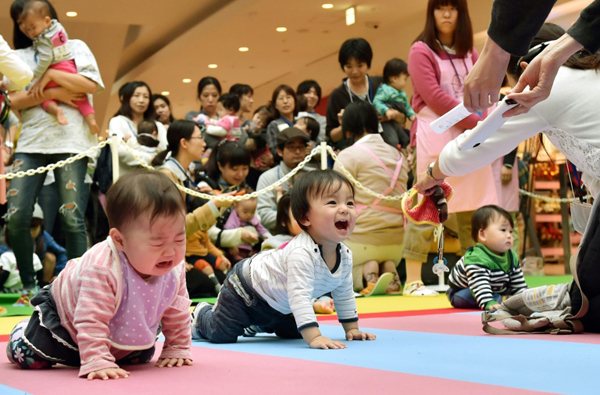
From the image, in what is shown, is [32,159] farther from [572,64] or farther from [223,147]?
[572,64]

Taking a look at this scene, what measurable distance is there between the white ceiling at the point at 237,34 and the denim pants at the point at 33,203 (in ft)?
20.4

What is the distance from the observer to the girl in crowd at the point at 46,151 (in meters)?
4.70

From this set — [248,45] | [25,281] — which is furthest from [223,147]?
[248,45]

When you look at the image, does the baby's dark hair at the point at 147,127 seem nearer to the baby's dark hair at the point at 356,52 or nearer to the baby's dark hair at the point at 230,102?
the baby's dark hair at the point at 230,102

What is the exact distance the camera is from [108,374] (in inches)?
76.5

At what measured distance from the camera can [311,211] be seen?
2746 mm

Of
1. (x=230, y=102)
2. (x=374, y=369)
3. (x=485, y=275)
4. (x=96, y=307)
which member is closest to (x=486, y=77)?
(x=374, y=369)

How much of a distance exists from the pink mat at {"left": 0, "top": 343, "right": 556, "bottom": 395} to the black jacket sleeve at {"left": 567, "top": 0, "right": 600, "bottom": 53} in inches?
31.0

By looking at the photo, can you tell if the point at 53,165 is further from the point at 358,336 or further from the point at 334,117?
the point at 334,117

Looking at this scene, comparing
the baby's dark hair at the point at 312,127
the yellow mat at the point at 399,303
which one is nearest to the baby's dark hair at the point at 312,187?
the yellow mat at the point at 399,303

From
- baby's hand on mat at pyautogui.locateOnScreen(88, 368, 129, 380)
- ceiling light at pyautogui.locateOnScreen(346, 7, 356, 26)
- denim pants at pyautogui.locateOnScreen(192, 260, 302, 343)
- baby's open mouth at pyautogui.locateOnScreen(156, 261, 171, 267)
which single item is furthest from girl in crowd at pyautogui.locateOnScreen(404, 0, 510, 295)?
ceiling light at pyautogui.locateOnScreen(346, 7, 356, 26)

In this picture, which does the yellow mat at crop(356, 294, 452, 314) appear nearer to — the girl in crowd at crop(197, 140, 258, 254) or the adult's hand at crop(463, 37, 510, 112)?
the girl in crowd at crop(197, 140, 258, 254)

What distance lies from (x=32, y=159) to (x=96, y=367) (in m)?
3.09

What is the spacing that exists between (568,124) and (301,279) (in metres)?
1.06
